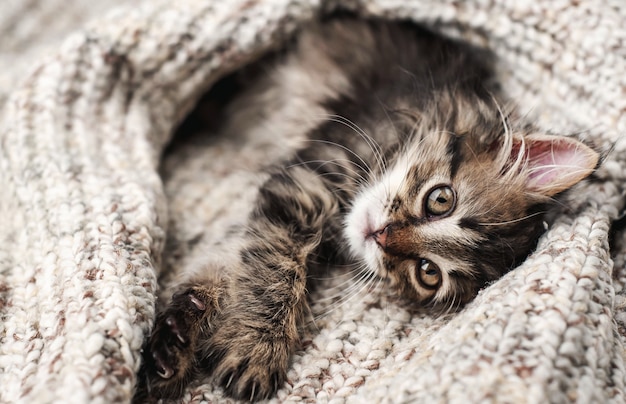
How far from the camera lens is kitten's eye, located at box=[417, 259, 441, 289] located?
121 cm

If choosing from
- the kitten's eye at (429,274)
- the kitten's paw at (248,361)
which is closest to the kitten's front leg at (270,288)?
the kitten's paw at (248,361)

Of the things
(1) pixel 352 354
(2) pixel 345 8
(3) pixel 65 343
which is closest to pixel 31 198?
(3) pixel 65 343

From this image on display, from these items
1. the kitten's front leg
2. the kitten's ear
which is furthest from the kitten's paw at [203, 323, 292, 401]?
the kitten's ear

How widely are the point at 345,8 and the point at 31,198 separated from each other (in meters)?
0.99

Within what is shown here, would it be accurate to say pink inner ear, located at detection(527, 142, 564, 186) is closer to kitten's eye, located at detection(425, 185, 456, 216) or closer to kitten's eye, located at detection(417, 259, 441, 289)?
kitten's eye, located at detection(425, 185, 456, 216)

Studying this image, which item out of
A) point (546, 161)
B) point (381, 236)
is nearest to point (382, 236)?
point (381, 236)

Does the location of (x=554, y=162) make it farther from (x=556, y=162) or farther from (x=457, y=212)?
(x=457, y=212)

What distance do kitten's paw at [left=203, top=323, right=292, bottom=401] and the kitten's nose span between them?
0.30m

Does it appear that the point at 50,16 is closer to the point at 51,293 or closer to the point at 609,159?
the point at 51,293

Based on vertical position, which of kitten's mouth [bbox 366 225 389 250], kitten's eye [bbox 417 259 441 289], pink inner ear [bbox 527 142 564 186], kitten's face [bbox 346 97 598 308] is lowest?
kitten's eye [bbox 417 259 441 289]

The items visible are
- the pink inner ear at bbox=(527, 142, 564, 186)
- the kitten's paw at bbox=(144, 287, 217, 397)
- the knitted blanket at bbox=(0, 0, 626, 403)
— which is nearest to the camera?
the knitted blanket at bbox=(0, 0, 626, 403)

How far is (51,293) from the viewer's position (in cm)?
102

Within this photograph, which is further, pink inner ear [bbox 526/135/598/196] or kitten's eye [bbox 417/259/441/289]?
kitten's eye [bbox 417/259/441/289]

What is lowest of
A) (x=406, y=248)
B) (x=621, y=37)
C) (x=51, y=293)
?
(x=51, y=293)
